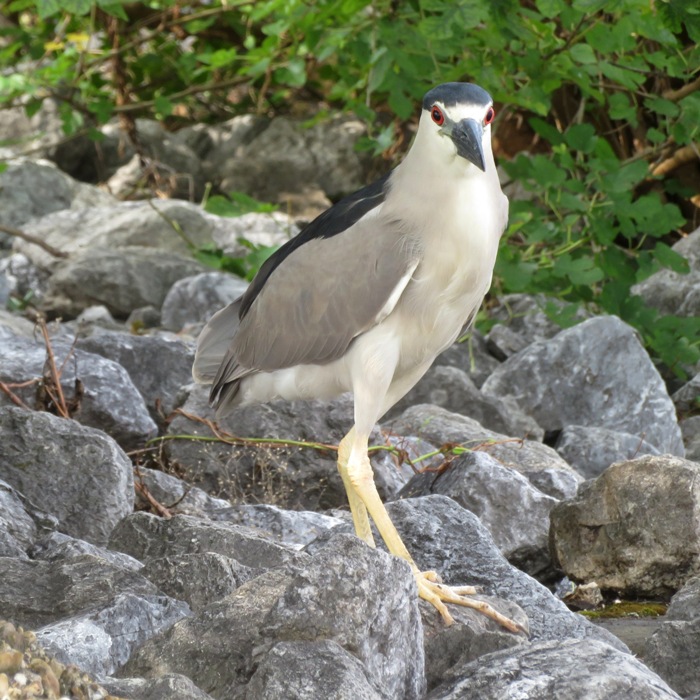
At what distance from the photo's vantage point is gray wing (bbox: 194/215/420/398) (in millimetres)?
3748

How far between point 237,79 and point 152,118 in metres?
1.76

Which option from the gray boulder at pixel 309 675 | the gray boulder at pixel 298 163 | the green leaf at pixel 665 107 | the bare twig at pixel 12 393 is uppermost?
the gray boulder at pixel 309 675

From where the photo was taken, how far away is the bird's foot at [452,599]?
10.3 ft

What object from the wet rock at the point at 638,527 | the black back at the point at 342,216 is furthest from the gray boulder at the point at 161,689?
the wet rock at the point at 638,527

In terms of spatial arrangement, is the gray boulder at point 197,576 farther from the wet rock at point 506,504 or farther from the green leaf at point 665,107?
the green leaf at point 665,107

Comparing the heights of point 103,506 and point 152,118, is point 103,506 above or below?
above

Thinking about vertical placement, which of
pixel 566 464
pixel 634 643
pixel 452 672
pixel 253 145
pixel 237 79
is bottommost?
pixel 253 145

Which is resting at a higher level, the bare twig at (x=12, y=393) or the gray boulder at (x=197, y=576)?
the gray boulder at (x=197, y=576)

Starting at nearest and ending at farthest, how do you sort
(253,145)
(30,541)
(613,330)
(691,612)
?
(691,612) → (30,541) → (613,330) → (253,145)

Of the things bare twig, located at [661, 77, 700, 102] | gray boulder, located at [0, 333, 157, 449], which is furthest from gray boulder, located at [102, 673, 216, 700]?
bare twig, located at [661, 77, 700, 102]

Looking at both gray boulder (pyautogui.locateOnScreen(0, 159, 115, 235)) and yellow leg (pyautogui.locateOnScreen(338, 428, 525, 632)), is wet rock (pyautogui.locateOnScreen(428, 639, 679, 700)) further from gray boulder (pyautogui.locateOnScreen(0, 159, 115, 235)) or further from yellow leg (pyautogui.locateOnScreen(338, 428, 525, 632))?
gray boulder (pyautogui.locateOnScreen(0, 159, 115, 235))

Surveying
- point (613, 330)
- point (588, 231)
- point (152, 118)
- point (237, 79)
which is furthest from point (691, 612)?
point (152, 118)

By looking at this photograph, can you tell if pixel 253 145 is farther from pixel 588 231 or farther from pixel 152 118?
pixel 588 231

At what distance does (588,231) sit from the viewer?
7.03 m
